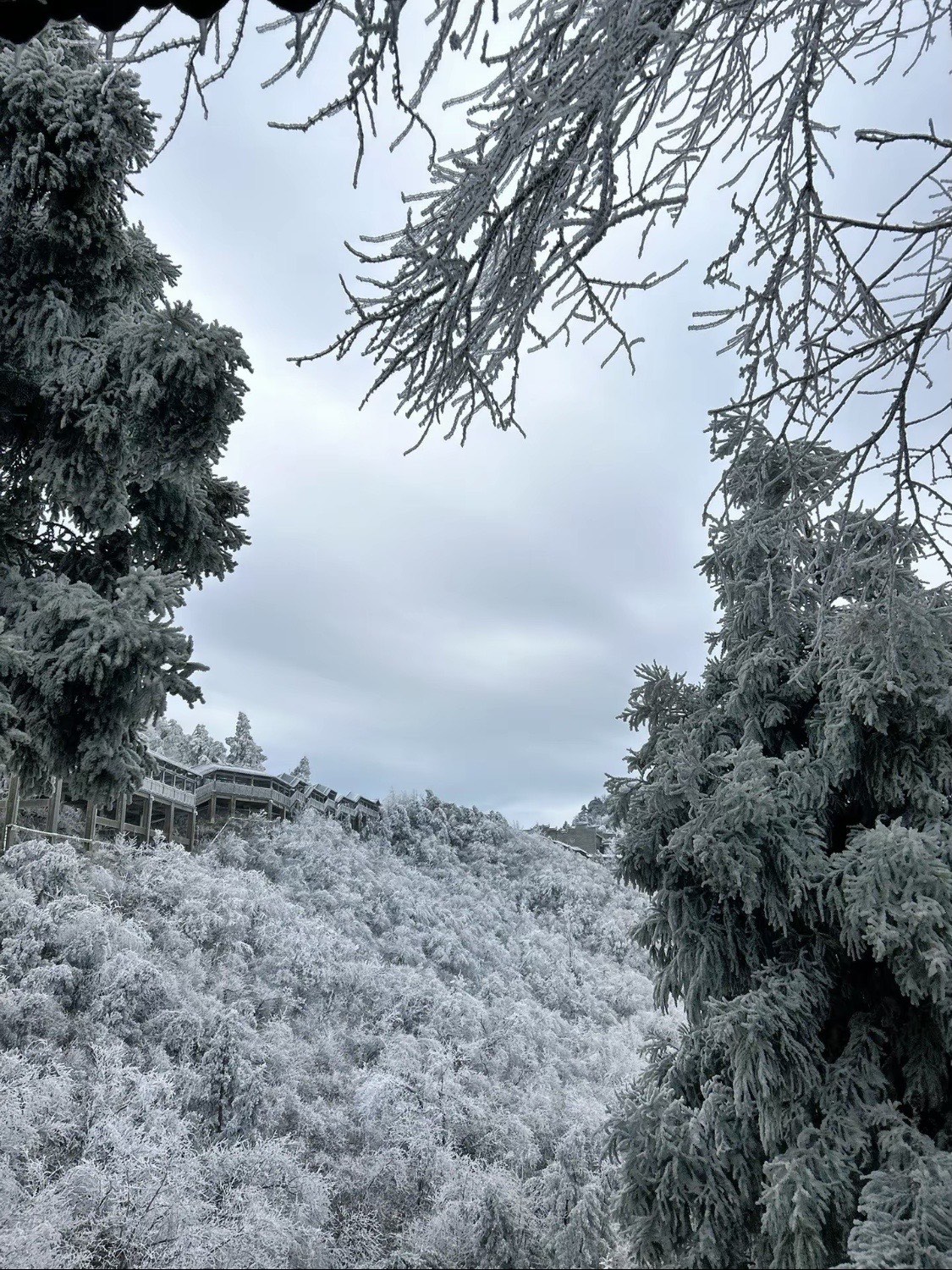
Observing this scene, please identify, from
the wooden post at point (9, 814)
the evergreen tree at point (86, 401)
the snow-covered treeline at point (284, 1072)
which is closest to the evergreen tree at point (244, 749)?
the snow-covered treeline at point (284, 1072)

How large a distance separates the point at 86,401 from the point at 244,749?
1813 cm

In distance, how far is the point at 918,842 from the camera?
4.47 meters

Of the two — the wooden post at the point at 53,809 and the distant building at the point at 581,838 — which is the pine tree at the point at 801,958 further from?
the distant building at the point at 581,838

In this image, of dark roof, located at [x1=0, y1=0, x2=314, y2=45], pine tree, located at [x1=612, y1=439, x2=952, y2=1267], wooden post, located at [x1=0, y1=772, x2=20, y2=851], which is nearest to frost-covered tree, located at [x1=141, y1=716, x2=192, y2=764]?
A: wooden post, located at [x1=0, y1=772, x2=20, y2=851]

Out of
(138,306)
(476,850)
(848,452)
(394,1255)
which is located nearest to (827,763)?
(848,452)

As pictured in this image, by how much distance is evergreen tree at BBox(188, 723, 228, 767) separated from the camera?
22109 millimetres

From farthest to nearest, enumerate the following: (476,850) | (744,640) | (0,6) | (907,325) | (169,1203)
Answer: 1. (476,850)
2. (744,640)
3. (169,1203)
4. (907,325)
5. (0,6)

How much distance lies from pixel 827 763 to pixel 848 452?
3.40 meters

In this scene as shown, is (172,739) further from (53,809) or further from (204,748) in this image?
(53,809)

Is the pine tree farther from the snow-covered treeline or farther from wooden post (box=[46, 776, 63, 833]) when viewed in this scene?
wooden post (box=[46, 776, 63, 833])

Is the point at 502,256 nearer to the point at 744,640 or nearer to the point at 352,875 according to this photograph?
the point at 744,640

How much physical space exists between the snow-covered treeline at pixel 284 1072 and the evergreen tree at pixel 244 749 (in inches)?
327

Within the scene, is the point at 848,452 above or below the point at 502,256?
below

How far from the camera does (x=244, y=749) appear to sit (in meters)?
22.2
